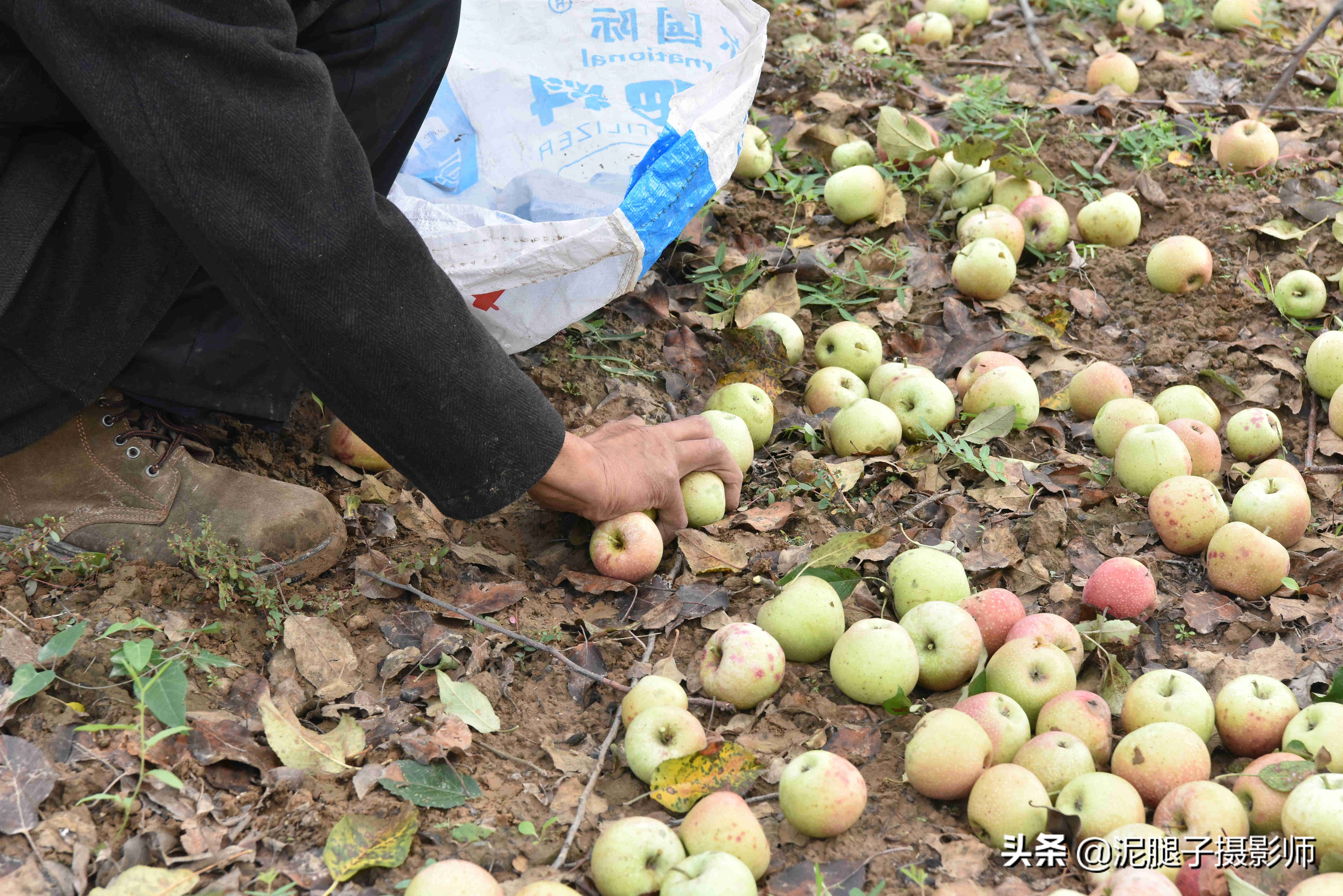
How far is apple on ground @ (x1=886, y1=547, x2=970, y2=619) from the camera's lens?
2389 mm

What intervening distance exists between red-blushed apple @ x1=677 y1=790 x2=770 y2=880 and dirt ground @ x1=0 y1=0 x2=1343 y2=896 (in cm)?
8

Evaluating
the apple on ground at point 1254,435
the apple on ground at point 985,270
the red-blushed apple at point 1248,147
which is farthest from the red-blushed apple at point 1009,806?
the red-blushed apple at point 1248,147

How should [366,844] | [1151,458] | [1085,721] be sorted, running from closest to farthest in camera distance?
[366,844], [1085,721], [1151,458]

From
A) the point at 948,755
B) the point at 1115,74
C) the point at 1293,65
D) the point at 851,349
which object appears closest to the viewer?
the point at 948,755

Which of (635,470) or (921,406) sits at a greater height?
(635,470)

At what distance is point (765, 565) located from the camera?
8.48 ft

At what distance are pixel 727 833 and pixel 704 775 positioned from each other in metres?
0.17

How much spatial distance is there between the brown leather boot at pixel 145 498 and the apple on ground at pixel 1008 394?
181 centimetres

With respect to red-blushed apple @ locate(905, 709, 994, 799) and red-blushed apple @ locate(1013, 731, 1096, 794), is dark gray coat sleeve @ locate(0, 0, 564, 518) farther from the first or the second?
red-blushed apple @ locate(1013, 731, 1096, 794)

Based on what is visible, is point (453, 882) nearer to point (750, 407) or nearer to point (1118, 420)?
point (750, 407)

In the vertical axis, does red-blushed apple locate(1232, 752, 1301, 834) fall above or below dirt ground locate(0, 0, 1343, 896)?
above

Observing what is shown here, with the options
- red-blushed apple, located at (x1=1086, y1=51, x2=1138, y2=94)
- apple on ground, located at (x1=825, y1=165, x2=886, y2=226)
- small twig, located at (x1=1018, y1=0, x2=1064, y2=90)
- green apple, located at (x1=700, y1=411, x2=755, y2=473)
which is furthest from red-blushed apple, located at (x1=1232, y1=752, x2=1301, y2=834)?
small twig, located at (x1=1018, y1=0, x2=1064, y2=90)

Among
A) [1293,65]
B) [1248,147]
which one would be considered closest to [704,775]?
[1248,147]

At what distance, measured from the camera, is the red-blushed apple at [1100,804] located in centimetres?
183
